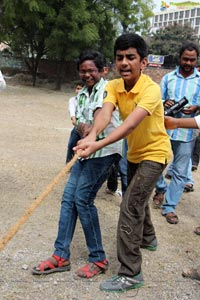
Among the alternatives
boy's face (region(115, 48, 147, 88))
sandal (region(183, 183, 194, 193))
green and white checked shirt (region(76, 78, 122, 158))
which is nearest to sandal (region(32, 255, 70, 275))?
green and white checked shirt (region(76, 78, 122, 158))

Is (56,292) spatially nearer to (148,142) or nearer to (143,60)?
(148,142)

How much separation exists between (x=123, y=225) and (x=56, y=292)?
641 mm

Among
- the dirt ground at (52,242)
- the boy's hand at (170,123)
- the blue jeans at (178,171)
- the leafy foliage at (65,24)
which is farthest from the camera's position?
the leafy foliage at (65,24)

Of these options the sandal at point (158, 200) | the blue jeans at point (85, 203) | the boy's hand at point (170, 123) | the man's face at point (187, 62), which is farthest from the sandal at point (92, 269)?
the man's face at point (187, 62)

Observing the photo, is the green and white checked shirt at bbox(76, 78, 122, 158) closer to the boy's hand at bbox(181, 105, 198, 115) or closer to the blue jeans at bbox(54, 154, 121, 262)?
the blue jeans at bbox(54, 154, 121, 262)

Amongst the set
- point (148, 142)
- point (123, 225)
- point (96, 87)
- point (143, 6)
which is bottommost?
point (123, 225)

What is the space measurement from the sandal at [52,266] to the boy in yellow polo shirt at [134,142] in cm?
33

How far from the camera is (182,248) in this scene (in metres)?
3.62

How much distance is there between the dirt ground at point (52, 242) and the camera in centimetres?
279

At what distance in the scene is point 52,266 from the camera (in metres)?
2.95

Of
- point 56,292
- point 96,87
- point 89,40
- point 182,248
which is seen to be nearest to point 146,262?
point 182,248

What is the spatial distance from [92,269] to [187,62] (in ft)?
7.84

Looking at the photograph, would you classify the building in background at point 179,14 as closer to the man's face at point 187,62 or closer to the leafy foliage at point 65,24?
the leafy foliage at point 65,24

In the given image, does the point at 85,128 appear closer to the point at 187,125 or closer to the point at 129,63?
the point at 129,63
